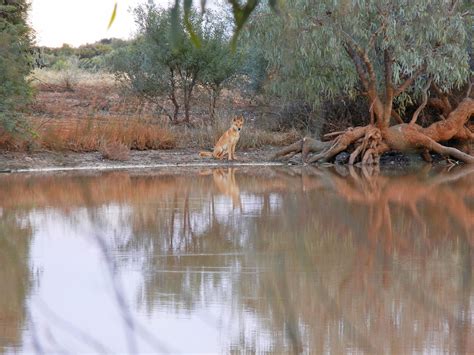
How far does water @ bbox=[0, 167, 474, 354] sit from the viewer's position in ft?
Result: 19.2

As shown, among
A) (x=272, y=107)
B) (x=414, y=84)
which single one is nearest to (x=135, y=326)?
(x=414, y=84)

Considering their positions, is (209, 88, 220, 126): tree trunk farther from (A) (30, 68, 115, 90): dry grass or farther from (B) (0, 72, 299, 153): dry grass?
(A) (30, 68, 115, 90): dry grass

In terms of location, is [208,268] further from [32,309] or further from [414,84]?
[414,84]

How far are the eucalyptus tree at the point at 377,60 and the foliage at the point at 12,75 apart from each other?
4.98 metres

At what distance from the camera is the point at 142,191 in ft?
50.1

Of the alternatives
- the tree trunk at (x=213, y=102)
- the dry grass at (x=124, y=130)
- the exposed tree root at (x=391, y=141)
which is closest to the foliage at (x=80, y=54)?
the dry grass at (x=124, y=130)

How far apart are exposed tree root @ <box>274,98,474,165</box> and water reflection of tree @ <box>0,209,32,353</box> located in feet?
34.9

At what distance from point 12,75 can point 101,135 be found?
2923mm

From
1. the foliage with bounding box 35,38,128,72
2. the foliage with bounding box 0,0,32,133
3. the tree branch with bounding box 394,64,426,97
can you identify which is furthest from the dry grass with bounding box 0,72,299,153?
the foliage with bounding box 35,38,128,72

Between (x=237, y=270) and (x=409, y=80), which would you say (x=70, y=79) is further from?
(x=237, y=270)

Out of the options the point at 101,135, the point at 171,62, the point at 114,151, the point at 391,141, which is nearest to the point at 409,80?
the point at 391,141

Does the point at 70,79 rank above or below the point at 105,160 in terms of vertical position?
above

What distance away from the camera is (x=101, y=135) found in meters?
21.9

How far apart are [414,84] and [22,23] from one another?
9.22m
